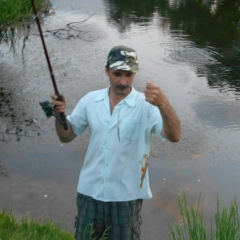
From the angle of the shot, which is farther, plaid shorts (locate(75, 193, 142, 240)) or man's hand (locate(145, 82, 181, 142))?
plaid shorts (locate(75, 193, 142, 240))

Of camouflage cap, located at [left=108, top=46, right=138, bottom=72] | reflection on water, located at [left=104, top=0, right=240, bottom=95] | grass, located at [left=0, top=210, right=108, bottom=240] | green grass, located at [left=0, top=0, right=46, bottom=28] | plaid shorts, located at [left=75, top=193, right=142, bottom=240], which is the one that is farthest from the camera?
green grass, located at [left=0, top=0, right=46, bottom=28]

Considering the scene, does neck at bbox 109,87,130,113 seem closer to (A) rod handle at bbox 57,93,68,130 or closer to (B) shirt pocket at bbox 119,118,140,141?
(B) shirt pocket at bbox 119,118,140,141

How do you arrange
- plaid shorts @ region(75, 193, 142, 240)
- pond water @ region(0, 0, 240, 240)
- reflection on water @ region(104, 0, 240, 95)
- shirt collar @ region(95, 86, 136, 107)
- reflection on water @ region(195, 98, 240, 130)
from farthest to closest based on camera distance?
1. reflection on water @ region(104, 0, 240, 95)
2. reflection on water @ region(195, 98, 240, 130)
3. pond water @ region(0, 0, 240, 240)
4. plaid shorts @ region(75, 193, 142, 240)
5. shirt collar @ region(95, 86, 136, 107)

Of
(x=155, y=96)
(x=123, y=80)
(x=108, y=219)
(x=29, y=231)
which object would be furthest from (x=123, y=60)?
(x=29, y=231)

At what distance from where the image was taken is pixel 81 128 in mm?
3191

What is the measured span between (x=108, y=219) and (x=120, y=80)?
95 cm

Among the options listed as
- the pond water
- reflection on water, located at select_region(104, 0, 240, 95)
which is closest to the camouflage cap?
the pond water

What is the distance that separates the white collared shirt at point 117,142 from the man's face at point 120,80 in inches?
2.4

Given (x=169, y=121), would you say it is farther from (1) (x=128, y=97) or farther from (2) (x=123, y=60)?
(2) (x=123, y=60)

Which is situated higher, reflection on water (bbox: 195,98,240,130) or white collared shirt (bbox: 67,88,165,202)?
white collared shirt (bbox: 67,88,165,202)

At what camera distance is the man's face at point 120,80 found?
9.59 feet

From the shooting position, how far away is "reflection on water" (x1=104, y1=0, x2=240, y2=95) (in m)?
9.12

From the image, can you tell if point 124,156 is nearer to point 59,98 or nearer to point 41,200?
point 59,98

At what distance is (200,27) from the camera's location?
1210 cm
